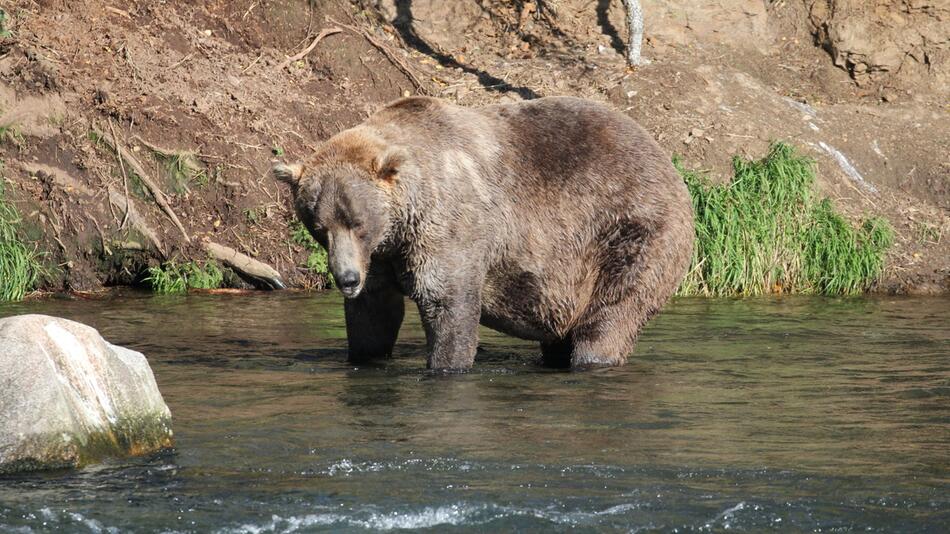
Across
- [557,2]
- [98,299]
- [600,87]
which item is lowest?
[98,299]

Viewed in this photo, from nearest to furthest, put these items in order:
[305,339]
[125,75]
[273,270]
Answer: [305,339] → [273,270] → [125,75]

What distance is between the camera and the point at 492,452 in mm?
6453

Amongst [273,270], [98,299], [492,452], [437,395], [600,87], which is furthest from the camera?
[600,87]

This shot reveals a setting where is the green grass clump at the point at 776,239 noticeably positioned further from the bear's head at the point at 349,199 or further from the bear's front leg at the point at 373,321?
the bear's head at the point at 349,199

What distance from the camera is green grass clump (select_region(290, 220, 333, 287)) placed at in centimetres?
1386

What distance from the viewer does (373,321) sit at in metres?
8.88

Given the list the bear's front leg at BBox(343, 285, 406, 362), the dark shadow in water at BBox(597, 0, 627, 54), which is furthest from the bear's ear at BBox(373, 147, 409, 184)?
the dark shadow in water at BBox(597, 0, 627, 54)

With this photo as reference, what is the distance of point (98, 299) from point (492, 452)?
7.21 meters

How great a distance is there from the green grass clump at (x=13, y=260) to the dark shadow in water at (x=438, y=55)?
6409 millimetres

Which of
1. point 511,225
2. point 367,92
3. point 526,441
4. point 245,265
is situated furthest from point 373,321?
point 367,92

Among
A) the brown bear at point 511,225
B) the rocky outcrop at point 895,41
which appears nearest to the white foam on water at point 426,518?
the brown bear at point 511,225

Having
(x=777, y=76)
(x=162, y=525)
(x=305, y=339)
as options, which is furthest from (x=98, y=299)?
(x=777, y=76)

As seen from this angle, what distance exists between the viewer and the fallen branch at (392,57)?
1667 centimetres

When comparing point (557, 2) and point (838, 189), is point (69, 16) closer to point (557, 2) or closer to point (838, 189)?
point (557, 2)
